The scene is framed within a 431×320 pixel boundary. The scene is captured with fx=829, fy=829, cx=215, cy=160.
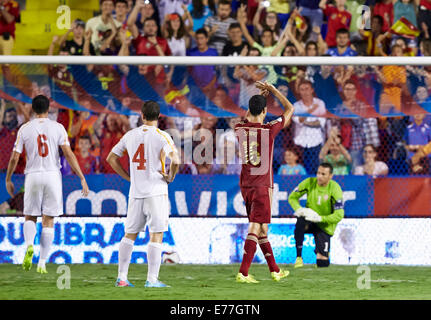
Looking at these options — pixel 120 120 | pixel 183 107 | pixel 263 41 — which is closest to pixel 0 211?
pixel 120 120

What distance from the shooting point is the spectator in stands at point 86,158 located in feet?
34.0

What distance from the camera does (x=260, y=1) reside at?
13039mm

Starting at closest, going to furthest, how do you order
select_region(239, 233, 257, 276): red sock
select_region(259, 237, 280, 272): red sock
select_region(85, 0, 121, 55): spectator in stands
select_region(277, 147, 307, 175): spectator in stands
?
select_region(239, 233, 257, 276): red sock → select_region(259, 237, 280, 272): red sock → select_region(277, 147, 307, 175): spectator in stands → select_region(85, 0, 121, 55): spectator in stands

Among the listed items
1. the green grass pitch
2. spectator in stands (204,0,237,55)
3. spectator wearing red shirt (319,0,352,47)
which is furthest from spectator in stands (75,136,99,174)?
spectator wearing red shirt (319,0,352,47)

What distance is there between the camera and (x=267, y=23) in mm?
12484

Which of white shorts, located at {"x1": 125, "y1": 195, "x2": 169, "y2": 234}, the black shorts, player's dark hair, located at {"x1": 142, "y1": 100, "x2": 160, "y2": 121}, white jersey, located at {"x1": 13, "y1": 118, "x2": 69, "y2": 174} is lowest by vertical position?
the black shorts

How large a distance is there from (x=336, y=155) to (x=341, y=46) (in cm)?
227

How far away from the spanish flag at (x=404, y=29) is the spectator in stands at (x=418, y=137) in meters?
2.26

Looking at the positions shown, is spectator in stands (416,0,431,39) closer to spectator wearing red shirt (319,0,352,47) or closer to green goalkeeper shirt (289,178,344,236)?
spectator wearing red shirt (319,0,352,47)

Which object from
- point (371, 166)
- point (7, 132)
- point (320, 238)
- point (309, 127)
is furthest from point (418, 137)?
point (7, 132)

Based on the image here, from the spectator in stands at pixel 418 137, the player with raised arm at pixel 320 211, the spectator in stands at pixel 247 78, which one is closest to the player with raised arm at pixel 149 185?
the player with raised arm at pixel 320 211

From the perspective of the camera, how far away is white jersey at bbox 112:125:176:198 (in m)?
7.54

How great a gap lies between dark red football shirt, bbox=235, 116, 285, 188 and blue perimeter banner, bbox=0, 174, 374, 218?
89.0 inches

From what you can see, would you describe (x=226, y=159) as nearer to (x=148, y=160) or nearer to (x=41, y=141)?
(x=41, y=141)
